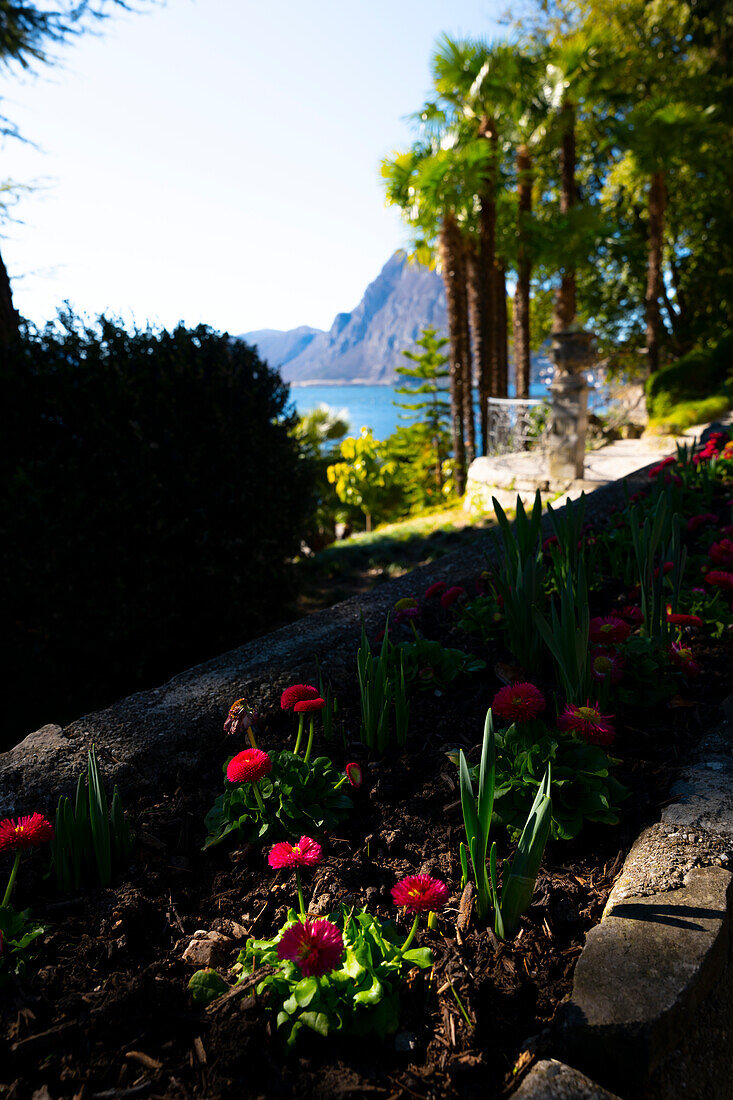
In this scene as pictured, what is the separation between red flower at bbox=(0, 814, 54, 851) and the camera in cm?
127

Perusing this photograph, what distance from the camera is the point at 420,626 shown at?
2.61 metres

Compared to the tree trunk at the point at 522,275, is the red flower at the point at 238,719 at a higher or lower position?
lower

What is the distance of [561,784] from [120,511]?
2937mm

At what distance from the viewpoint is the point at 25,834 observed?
1.28 metres

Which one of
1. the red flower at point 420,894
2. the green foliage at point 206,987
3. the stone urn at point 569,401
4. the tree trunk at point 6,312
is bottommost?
the green foliage at point 206,987

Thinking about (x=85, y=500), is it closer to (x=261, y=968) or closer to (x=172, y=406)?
(x=172, y=406)

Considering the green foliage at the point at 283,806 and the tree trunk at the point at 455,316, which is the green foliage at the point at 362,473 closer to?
the tree trunk at the point at 455,316

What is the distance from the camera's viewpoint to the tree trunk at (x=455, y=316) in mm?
12344

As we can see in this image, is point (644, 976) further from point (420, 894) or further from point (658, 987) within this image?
point (420, 894)

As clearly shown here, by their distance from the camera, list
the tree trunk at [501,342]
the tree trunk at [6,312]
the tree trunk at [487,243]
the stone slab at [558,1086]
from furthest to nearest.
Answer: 1. the tree trunk at [501,342]
2. the tree trunk at [487,243]
3. the tree trunk at [6,312]
4. the stone slab at [558,1086]

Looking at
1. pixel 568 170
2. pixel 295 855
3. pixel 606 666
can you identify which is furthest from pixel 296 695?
pixel 568 170

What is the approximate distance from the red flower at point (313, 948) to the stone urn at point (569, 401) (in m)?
6.48

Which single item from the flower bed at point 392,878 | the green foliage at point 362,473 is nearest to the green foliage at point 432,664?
the flower bed at point 392,878

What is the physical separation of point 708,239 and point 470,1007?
973 inches
